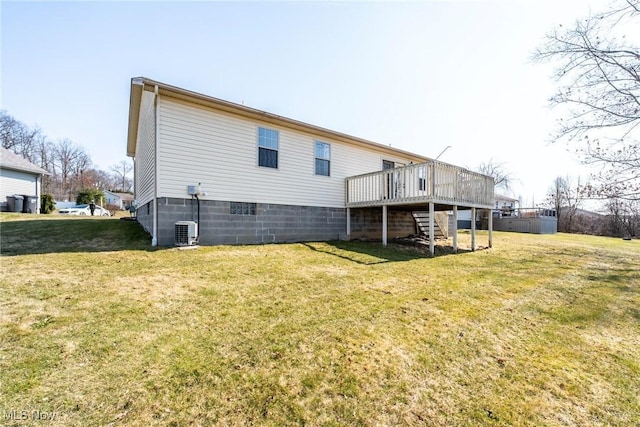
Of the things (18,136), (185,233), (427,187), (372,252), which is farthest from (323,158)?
(18,136)

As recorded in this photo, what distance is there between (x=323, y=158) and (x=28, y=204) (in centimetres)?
1670

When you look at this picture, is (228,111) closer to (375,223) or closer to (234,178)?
(234,178)

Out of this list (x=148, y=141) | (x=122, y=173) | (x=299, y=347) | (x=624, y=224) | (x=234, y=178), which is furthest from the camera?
(x=122, y=173)

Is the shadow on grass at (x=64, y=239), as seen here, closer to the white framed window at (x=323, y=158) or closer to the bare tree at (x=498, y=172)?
the white framed window at (x=323, y=158)

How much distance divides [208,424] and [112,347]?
147cm

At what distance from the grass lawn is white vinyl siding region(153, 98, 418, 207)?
295 centimetres

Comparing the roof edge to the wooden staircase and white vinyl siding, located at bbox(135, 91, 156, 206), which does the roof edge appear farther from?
the wooden staircase

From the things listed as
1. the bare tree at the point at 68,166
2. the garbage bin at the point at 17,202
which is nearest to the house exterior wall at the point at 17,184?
the garbage bin at the point at 17,202

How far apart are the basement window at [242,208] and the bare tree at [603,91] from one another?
1169 cm

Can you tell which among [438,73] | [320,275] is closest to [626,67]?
[438,73]

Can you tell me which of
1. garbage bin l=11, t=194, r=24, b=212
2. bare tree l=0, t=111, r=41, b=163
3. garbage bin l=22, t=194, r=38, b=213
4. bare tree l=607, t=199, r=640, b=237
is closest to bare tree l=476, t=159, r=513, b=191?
bare tree l=607, t=199, r=640, b=237

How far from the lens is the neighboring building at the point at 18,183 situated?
14.4 meters

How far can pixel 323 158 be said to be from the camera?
421 inches

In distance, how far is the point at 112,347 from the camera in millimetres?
2635
